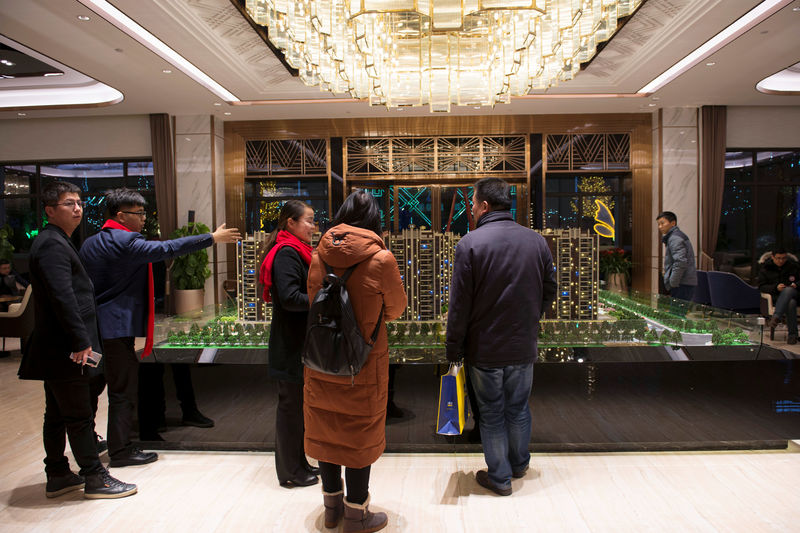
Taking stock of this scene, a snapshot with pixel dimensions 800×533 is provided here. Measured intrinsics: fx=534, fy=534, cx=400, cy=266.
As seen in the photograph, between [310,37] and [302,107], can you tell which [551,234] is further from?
[302,107]

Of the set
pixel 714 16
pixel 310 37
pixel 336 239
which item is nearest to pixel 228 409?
pixel 336 239

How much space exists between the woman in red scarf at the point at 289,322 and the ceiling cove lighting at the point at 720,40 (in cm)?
483

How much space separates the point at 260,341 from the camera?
3.34 meters

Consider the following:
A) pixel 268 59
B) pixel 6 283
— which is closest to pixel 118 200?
pixel 268 59

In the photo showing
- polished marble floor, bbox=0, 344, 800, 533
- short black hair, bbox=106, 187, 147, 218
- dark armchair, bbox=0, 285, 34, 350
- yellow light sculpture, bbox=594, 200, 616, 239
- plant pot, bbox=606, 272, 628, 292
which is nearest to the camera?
polished marble floor, bbox=0, 344, 800, 533

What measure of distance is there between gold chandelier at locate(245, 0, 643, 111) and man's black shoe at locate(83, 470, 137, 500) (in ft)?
9.12

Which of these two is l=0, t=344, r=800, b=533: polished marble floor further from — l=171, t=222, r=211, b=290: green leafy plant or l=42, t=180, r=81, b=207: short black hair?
l=171, t=222, r=211, b=290: green leafy plant

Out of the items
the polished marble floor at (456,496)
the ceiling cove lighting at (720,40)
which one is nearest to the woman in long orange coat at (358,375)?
the polished marble floor at (456,496)

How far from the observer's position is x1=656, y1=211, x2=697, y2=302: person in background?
4.92m

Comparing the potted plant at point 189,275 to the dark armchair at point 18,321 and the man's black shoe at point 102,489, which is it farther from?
the man's black shoe at point 102,489

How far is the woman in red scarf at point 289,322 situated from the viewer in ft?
8.38

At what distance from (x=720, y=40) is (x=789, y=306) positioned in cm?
342

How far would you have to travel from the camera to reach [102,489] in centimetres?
269

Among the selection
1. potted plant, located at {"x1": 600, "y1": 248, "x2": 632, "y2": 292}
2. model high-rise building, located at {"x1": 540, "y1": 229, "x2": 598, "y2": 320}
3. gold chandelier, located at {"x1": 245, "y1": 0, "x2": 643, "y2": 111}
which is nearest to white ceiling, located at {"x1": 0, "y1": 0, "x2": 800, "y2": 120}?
gold chandelier, located at {"x1": 245, "y1": 0, "x2": 643, "y2": 111}
